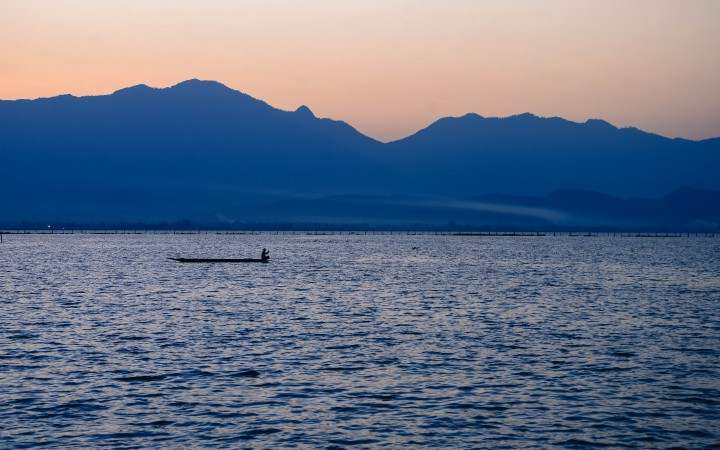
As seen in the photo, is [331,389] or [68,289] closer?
[331,389]

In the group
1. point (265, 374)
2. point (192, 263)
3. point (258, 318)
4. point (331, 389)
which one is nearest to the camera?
point (331, 389)

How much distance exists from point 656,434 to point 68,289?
74.1 metres

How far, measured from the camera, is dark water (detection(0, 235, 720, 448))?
1185 inches

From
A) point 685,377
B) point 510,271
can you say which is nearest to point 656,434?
point 685,377

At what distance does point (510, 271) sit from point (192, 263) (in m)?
58.4

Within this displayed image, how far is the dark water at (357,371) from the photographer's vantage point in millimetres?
30094

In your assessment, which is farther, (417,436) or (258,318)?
(258,318)

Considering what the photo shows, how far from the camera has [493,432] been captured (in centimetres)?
3019

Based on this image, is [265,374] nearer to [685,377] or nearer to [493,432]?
[493,432]

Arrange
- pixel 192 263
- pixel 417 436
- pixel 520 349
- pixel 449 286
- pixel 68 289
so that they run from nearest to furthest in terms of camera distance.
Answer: pixel 417 436, pixel 520 349, pixel 68 289, pixel 449 286, pixel 192 263

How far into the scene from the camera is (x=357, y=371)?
41250 mm

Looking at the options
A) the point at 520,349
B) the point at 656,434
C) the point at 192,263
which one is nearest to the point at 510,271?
the point at 192,263

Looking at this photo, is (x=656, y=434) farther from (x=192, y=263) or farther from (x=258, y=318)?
(x=192, y=263)

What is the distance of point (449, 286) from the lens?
99562mm
